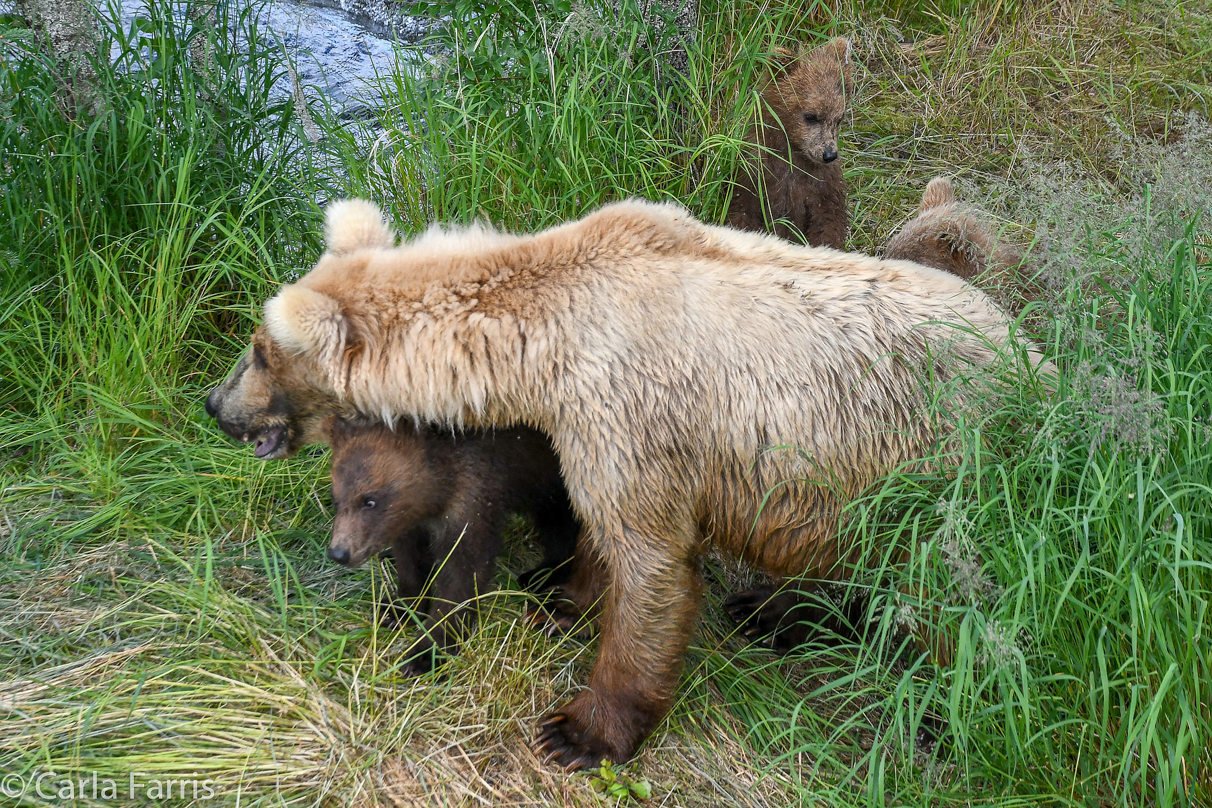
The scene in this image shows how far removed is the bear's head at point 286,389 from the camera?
135 inches

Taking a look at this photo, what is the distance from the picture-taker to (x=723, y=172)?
5.01m

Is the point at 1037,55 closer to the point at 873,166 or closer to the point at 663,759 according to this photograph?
the point at 873,166

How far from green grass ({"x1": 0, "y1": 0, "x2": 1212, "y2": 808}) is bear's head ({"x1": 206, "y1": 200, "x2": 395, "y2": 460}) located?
1.51 ft

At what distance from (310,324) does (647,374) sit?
101 cm

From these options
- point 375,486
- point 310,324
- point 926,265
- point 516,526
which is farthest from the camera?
point 926,265

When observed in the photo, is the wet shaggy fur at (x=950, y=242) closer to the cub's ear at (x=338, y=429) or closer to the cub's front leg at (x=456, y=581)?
the cub's front leg at (x=456, y=581)

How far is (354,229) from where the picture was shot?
11.9 ft

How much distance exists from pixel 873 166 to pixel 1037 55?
1.26m

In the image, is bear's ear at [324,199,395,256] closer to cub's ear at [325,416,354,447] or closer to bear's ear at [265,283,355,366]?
bear's ear at [265,283,355,366]

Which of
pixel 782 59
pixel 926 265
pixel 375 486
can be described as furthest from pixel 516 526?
pixel 782 59

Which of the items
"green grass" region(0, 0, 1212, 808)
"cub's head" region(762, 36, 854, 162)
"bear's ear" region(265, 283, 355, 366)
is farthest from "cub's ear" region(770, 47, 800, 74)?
"bear's ear" region(265, 283, 355, 366)

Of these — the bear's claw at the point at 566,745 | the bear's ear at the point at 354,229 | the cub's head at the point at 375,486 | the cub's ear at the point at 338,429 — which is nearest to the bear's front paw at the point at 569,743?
the bear's claw at the point at 566,745

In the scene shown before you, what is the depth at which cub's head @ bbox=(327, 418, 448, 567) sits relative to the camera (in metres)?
3.50

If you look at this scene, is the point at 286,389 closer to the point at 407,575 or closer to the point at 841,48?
the point at 407,575
